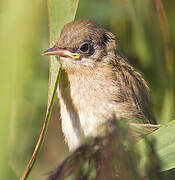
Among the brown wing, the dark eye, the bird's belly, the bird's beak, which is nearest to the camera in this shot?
the bird's beak

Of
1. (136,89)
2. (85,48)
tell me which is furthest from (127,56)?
(85,48)

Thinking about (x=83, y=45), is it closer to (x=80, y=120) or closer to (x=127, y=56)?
(x=80, y=120)

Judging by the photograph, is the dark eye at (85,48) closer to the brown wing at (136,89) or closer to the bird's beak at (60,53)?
the bird's beak at (60,53)

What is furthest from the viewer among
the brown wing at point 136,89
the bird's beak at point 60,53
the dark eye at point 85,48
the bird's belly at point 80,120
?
the brown wing at point 136,89

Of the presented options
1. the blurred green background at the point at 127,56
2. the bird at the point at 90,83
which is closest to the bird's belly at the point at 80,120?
the bird at the point at 90,83

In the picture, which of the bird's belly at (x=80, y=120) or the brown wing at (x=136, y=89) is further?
the brown wing at (x=136, y=89)

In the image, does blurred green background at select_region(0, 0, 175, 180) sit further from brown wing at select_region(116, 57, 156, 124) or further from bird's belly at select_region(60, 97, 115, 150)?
bird's belly at select_region(60, 97, 115, 150)

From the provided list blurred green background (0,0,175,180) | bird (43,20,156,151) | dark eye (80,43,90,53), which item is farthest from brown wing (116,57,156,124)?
dark eye (80,43,90,53)

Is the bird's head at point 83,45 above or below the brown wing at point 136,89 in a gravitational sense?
above
